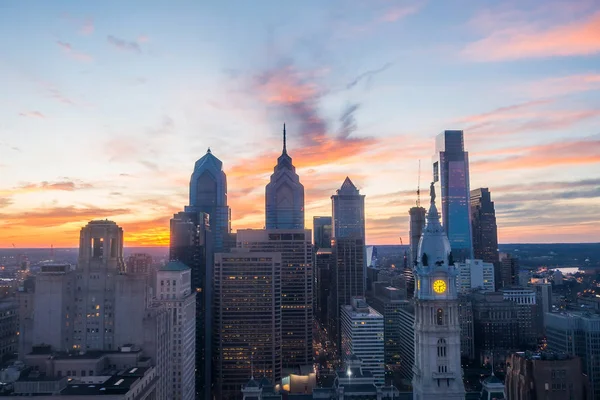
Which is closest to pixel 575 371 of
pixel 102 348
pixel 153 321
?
pixel 153 321

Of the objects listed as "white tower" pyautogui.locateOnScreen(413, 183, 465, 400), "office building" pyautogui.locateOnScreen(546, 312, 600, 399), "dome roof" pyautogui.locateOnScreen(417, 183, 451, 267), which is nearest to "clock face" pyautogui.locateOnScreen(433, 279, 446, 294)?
"white tower" pyautogui.locateOnScreen(413, 183, 465, 400)

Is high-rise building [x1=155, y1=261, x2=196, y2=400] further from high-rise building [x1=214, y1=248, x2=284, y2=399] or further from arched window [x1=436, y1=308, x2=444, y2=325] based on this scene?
arched window [x1=436, y1=308, x2=444, y2=325]

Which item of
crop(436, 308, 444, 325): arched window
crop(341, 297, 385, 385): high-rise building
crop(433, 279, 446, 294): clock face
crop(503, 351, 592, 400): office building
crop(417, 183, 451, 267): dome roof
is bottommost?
crop(341, 297, 385, 385): high-rise building

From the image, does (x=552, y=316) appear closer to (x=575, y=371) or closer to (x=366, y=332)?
(x=366, y=332)

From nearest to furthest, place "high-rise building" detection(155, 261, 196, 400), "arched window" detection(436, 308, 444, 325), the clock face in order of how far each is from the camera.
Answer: "arched window" detection(436, 308, 444, 325), the clock face, "high-rise building" detection(155, 261, 196, 400)

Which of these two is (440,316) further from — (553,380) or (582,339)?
(582,339)

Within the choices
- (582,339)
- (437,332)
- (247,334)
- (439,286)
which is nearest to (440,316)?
(437,332)

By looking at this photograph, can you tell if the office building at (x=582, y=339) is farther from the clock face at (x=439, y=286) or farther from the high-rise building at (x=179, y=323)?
the high-rise building at (x=179, y=323)
